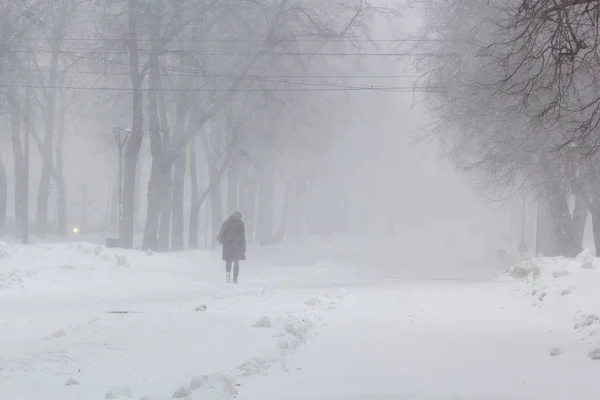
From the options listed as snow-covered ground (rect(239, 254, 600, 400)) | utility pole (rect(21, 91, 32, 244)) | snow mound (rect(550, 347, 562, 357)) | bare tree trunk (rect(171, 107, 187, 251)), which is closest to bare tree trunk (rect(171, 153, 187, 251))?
bare tree trunk (rect(171, 107, 187, 251))

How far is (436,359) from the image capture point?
1040cm

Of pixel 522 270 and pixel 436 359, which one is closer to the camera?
pixel 436 359

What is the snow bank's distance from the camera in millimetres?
12680

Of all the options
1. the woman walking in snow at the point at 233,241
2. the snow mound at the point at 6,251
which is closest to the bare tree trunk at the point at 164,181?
the woman walking in snow at the point at 233,241

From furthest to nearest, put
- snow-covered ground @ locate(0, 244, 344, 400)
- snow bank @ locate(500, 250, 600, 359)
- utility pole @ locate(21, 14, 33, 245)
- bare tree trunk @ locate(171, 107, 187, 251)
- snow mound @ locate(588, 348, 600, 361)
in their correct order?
bare tree trunk @ locate(171, 107, 187, 251) → utility pole @ locate(21, 14, 33, 245) → snow bank @ locate(500, 250, 600, 359) → snow mound @ locate(588, 348, 600, 361) → snow-covered ground @ locate(0, 244, 344, 400)

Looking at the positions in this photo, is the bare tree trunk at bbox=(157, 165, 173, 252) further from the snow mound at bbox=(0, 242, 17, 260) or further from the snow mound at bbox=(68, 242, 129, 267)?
the snow mound at bbox=(0, 242, 17, 260)

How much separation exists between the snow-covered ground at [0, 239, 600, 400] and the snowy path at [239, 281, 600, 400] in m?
0.02

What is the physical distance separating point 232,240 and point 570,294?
10.5 meters

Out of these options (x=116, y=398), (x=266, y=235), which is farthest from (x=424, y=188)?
(x=116, y=398)

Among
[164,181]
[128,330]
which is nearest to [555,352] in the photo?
[128,330]

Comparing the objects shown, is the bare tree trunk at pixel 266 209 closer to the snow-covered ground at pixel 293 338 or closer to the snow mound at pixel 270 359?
the snow-covered ground at pixel 293 338

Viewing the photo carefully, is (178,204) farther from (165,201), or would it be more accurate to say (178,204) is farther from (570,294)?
(570,294)

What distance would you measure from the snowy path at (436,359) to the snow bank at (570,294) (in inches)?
6.5

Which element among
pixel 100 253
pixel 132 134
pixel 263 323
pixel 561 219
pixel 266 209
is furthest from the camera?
pixel 266 209
